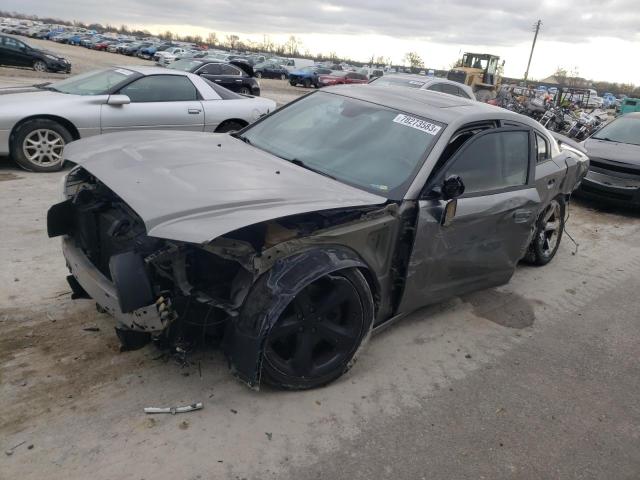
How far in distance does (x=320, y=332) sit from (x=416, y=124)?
1695 millimetres

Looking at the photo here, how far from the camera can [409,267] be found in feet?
11.0

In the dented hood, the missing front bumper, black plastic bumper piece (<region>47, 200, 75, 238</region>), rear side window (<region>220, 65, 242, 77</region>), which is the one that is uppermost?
rear side window (<region>220, 65, 242, 77</region>)

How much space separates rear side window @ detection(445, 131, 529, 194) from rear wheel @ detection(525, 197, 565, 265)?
3.86 feet

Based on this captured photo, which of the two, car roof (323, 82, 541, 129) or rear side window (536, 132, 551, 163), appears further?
rear side window (536, 132, 551, 163)

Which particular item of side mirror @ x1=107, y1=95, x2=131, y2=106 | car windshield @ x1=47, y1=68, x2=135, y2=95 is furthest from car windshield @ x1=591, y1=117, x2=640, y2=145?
car windshield @ x1=47, y1=68, x2=135, y2=95

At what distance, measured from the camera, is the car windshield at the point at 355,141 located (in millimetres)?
3430

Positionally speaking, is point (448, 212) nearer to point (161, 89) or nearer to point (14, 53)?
point (161, 89)

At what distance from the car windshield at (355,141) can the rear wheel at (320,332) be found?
70cm

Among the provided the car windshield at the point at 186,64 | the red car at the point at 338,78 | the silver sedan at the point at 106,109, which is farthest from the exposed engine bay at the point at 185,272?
the red car at the point at 338,78

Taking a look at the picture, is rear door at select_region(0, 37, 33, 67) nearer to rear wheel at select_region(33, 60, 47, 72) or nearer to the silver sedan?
rear wheel at select_region(33, 60, 47, 72)

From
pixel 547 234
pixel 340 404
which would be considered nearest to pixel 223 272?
pixel 340 404

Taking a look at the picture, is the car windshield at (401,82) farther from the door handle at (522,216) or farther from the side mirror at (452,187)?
the side mirror at (452,187)

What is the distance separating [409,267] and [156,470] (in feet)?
6.17

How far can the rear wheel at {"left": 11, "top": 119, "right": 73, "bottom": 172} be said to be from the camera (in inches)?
263
